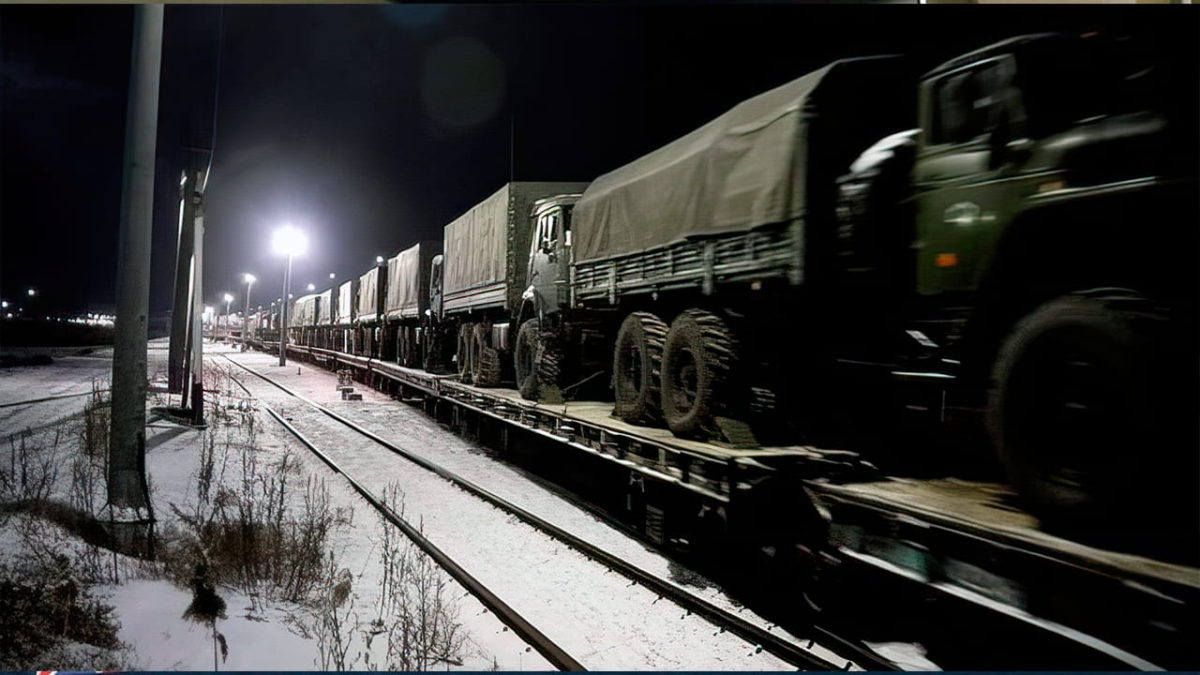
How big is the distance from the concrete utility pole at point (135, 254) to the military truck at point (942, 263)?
14.9 feet

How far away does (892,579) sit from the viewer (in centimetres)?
339

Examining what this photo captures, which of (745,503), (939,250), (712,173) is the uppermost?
(712,173)

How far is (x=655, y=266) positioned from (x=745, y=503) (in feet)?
9.75

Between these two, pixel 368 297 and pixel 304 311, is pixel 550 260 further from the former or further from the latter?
pixel 304 311

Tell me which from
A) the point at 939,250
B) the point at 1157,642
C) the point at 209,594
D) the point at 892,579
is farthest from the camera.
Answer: the point at 209,594

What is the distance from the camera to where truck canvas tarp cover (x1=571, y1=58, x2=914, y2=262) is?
15.9 feet

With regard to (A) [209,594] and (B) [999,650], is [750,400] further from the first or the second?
(A) [209,594]

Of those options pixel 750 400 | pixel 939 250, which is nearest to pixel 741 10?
pixel 939 250

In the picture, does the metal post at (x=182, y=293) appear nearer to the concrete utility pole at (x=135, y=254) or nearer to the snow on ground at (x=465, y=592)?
the snow on ground at (x=465, y=592)

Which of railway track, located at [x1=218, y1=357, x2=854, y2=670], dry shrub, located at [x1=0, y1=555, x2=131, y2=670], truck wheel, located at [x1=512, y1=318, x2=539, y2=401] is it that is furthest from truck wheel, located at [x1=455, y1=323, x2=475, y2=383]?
dry shrub, located at [x1=0, y1=555, x2=131, y2=670]

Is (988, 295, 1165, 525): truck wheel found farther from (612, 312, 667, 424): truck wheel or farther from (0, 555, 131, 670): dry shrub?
(0, 555, 131, 670): dry shrub

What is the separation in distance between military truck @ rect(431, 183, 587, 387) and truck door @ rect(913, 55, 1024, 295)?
7125 millimetres

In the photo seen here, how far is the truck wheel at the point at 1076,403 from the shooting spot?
2543 millimetres

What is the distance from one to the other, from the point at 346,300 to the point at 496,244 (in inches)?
809
